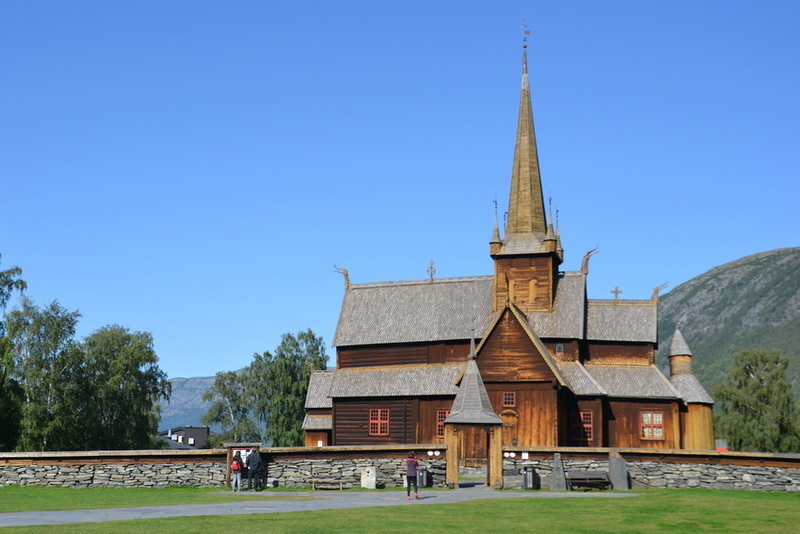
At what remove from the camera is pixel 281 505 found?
2555cm

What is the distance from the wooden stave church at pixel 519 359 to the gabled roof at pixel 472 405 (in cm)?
1089

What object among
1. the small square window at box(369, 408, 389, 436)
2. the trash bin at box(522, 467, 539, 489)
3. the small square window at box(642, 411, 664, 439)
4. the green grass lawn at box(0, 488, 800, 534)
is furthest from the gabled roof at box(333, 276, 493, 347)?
the green grass lawn at box(0, 488, 800, 534)

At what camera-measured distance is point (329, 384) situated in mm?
62000

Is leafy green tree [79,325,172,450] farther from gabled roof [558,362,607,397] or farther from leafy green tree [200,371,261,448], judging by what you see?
gabled roof [558,362,607,397]

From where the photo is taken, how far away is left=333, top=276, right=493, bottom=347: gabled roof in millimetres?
57156

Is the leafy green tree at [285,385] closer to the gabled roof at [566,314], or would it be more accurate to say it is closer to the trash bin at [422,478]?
the gabled roof at [566,314]

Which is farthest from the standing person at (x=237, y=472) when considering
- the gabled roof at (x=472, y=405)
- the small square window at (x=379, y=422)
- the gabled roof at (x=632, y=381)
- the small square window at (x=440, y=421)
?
the gabled roof at (x=632, y=381)

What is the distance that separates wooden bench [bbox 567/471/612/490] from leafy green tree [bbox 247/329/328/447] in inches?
1945

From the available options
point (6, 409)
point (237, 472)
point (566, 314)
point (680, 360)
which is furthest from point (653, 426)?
point (6, 409)

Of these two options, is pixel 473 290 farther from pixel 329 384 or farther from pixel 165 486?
pixel 165 486

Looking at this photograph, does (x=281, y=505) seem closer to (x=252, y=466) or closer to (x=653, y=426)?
(x=252, y=466)

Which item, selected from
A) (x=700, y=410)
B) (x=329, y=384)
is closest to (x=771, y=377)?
(x=700, y=410)

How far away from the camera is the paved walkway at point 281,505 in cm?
2180

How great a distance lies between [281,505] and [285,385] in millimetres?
61125
